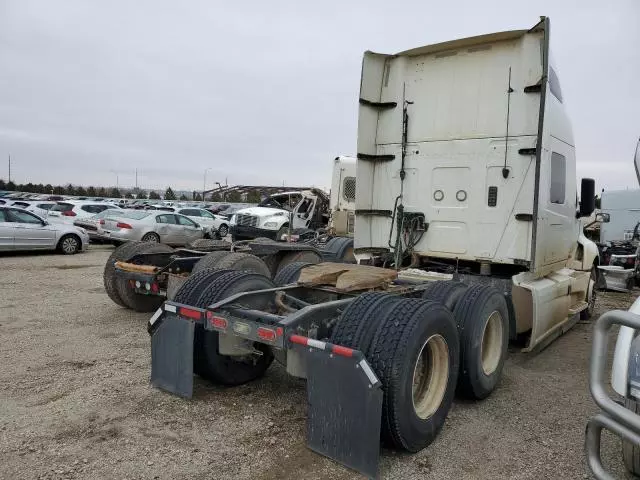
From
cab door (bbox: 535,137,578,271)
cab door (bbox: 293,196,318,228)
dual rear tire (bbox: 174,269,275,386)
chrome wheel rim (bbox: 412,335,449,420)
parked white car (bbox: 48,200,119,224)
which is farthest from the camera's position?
parked white car (bbox: 48,200,119,224)

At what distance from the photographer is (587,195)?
6.59 meters

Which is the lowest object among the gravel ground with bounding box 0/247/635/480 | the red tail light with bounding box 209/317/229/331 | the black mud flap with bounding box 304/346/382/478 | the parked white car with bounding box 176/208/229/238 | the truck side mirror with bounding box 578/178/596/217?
the gravel ground with bounding box 0/247/635/480

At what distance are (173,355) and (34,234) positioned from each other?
1335 centimetres

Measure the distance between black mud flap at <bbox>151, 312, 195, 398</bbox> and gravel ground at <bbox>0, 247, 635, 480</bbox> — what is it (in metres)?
0.18

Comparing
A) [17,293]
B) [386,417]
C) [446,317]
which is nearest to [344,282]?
[446,317]

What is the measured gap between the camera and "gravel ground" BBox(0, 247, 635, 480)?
3.16 meters

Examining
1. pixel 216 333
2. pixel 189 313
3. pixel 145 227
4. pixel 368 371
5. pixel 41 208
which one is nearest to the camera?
pixel 368 371

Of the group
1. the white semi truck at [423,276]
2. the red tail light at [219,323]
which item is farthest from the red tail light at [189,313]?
the red tail light at [219,323]

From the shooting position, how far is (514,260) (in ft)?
18.4

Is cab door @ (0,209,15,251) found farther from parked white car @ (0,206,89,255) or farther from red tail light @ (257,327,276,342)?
red tail light @ (257,327,276,342)

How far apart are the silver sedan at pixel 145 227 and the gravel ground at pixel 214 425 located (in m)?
11.3

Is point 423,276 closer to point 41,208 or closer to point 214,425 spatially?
point 214,425

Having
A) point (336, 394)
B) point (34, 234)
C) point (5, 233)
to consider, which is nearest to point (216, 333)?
point (336, 394)

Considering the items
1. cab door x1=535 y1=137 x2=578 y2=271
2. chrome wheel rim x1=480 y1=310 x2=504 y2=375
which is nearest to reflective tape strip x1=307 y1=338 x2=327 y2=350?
chrome wheel rim x1=480 y1=310 x2=504 y2=375
